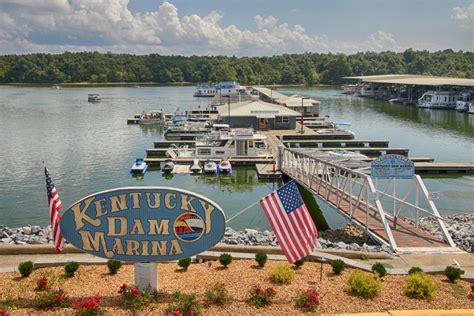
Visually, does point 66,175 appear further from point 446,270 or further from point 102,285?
point 446,270

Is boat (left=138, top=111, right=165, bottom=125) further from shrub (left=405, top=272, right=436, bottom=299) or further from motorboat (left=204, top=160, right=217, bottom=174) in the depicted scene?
shrub (left=405, top=272, right=436, bottom=299)

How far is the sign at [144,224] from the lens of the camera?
31.5 ft

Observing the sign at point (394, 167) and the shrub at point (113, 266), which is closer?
the shrub at point (113, 266)

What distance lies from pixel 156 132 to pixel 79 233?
50514 millimetres

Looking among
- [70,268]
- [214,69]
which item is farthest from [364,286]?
[214,69]

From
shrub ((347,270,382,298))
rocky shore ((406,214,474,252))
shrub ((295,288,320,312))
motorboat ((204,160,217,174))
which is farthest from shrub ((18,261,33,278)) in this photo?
motorboat ((204,160,217,174))

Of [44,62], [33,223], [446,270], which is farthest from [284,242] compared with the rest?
[44,62]

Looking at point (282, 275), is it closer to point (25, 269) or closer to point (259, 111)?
point (25, 269)

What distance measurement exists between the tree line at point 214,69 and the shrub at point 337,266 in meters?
163

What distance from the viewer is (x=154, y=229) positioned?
31.9ft

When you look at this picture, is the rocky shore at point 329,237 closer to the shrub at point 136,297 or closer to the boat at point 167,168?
the shrub at point 136,297

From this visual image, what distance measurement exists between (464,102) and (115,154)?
64487mm

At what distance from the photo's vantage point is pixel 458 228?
68.3ft

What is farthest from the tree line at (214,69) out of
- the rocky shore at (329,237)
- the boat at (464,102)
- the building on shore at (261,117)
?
the rocky shore at (329,237)
